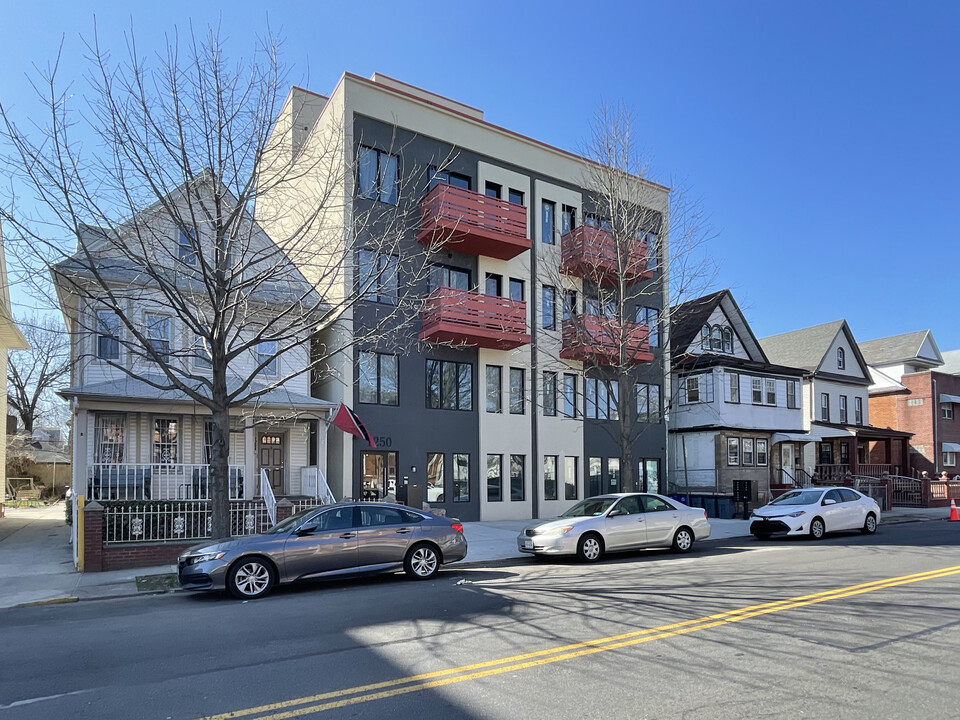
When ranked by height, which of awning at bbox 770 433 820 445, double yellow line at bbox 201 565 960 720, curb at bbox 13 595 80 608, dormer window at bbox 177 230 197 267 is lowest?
curb at bbox 13 595 80 608

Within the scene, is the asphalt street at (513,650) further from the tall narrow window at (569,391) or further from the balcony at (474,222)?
the tall narrow window at (569,391)

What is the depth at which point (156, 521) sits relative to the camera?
47.8 feet

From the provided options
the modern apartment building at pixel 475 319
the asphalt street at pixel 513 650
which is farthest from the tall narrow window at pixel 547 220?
the asphalt street at pixel 513 650

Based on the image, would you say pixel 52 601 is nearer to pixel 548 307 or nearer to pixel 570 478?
pixel 570 478

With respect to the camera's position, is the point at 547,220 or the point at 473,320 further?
the point at 547,220

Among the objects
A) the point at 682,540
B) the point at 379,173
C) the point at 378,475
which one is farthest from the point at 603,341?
the point at 379,173

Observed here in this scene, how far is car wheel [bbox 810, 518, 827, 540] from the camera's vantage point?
18.2 m

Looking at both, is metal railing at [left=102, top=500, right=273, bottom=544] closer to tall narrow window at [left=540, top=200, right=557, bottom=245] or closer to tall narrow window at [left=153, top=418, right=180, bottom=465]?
tall narrow window at [left=153, top=418, right=180, bottom=465]

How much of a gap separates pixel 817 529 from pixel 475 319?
37.3 feet

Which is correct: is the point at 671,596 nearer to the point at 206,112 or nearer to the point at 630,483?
the point at 630,483

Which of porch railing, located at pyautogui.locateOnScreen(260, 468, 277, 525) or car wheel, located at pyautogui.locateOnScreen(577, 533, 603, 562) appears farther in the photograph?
porch railing, located at pyautogui.locateOnScreen(260, 468, 277, 525)

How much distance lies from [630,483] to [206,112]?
13398mm

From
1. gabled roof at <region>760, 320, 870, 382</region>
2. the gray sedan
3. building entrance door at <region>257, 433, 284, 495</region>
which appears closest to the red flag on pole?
building entrance door at <region>257, 433, 284, 495</region>

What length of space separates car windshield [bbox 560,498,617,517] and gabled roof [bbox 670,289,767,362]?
17.7 m
